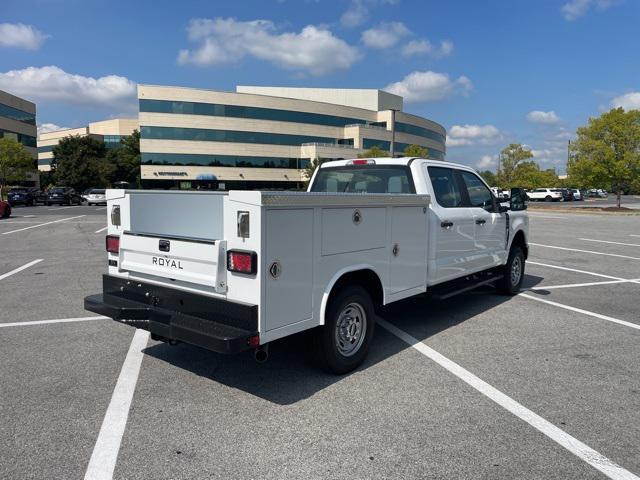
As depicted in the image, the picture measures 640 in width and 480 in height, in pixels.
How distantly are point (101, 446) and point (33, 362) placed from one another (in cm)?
201

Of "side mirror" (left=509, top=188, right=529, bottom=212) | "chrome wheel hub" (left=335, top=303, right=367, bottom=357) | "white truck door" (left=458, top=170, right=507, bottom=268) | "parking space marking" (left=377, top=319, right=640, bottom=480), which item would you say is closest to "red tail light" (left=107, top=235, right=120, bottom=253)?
"chrome wheel hub" (left=335, top=303, right=367, bottom=357)

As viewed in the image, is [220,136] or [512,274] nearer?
[512,274]

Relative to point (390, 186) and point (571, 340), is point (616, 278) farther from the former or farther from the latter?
point (390, 186)

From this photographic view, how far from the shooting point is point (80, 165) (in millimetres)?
69188

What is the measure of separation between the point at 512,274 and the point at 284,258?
5352 millimetres

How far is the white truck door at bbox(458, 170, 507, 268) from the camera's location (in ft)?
21.5

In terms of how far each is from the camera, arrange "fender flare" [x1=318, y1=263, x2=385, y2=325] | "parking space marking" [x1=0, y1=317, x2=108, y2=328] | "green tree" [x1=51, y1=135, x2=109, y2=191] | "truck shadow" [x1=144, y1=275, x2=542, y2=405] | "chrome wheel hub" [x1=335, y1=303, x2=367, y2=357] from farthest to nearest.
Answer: "green tree" [x1=51, y1=135, x2=109, y2=191] < "parking space marking" [x1=0, y1=317, x2=108, y2=328] < "chrome wheel hub" [x1=335, y1=303, x2=367, y2=357] < "truck shadow" [x1=144, y1=275, x2=542, y2=405] < "fender flare" [x1=318, y1=263, x2=385, y2=325]

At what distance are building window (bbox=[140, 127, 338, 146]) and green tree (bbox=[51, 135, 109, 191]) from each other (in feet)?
32.0

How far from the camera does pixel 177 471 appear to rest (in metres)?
2.95

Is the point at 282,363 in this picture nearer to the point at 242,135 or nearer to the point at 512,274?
the point at 512,274

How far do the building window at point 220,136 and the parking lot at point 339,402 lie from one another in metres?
63.8

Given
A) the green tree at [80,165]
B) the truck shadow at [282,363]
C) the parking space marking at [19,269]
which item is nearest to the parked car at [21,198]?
the green tree at [80,165]

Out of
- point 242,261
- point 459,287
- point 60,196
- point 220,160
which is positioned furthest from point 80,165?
point 242,261

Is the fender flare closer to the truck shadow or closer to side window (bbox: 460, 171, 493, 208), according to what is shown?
the truck shadow
